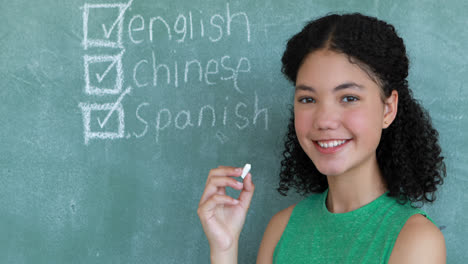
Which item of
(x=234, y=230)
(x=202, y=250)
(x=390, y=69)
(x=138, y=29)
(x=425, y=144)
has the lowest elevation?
(x=202, y=250)

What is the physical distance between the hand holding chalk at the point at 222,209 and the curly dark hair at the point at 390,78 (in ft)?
0.97

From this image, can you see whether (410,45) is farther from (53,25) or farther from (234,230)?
(53,25)

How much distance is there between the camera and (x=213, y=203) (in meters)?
1.21

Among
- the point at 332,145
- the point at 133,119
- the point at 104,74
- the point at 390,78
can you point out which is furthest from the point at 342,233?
the point at 104,74

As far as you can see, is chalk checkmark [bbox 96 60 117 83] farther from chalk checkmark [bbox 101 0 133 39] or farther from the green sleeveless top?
the green sleeveless top

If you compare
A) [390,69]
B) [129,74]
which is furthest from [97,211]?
[390,69]

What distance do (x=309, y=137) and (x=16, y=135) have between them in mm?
930

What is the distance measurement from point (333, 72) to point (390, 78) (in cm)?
14

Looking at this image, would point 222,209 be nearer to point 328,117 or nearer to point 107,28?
point 328,117

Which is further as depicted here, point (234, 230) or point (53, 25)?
point (53, 25)

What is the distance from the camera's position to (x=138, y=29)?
4.95 feet

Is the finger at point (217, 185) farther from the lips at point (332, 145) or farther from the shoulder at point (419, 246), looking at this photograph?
the shoulder at point (419, 246)

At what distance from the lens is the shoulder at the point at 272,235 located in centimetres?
133

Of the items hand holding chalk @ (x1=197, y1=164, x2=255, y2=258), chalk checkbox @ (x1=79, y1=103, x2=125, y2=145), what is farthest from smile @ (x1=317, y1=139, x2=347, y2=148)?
chalk checkbox @ (x1=79, y1=103, x2=125, y2=145)
